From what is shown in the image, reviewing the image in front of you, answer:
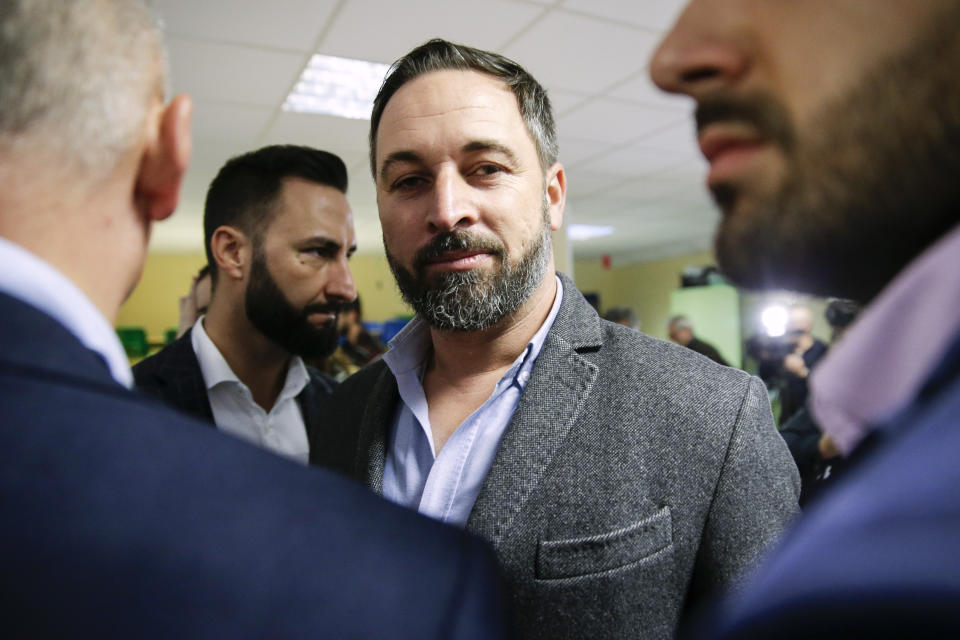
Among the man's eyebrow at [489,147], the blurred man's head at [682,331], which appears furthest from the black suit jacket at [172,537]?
the blurred man's head at [682,331]

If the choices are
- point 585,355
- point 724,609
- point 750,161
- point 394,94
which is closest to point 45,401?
point 724,609

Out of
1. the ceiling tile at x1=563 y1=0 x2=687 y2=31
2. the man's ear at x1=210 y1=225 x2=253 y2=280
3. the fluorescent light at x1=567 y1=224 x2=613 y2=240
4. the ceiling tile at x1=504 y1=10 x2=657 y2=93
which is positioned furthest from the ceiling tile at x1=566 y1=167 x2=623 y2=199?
the man's ear at x1=210 y1=225 x2=253 y2=280

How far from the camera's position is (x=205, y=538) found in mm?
331

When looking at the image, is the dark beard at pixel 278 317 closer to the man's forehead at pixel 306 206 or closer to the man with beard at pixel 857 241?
the man's forehead at pixel 306 206

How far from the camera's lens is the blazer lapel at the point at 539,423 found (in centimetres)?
77

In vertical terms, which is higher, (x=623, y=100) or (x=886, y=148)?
(x=886, y=148)

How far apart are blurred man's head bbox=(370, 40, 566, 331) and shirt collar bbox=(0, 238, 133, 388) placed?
59cm

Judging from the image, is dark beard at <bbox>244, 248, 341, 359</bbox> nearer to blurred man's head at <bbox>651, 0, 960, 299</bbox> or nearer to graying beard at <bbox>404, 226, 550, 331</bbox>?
graying beard at <bbox>404, 226, 550, 331</bbox>

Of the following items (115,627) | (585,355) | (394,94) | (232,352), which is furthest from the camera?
(232,352)

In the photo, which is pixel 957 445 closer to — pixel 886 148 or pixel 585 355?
pixel 886 148

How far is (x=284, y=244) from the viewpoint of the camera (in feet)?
5.29

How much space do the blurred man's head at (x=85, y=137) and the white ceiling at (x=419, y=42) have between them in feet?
6.95

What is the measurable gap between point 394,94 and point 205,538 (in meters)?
0.93

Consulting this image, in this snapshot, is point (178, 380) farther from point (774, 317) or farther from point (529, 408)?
point (774, 317)
